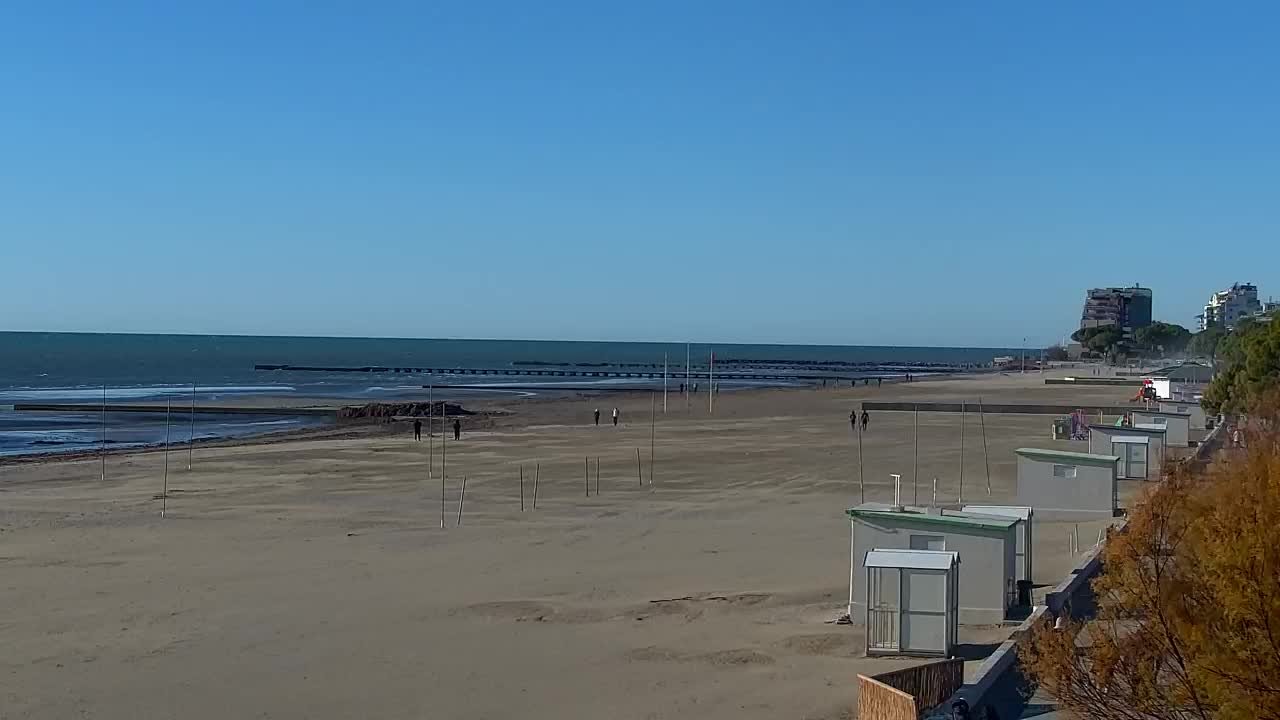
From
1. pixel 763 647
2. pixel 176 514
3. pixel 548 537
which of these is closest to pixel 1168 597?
pixel 763 647

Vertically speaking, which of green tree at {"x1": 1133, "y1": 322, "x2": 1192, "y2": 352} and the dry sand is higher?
green tree at {"x1": 1133, "y1": 322, "x2": 1192, "y2": 352}

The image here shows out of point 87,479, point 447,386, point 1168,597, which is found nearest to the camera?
point 1168,597

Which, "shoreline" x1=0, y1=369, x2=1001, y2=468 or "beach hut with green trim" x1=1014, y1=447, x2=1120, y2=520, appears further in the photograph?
"shoreline" x1=0, y1=369, x2=1001, y2=468

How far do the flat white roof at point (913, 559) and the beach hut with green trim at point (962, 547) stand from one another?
76 centimetres

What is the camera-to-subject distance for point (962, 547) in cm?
1666

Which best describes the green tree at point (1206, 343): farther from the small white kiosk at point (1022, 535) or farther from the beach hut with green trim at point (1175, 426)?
the small white kiosk at point (1022, 535)

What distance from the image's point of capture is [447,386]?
113 meters

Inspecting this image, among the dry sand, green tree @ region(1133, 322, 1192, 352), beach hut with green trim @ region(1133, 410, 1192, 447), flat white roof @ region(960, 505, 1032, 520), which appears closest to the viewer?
the dry sand

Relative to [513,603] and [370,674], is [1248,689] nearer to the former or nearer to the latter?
[370,674]

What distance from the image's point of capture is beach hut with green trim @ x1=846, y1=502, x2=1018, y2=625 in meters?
16.5

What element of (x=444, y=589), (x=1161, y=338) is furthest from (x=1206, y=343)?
(x=444, y=589)

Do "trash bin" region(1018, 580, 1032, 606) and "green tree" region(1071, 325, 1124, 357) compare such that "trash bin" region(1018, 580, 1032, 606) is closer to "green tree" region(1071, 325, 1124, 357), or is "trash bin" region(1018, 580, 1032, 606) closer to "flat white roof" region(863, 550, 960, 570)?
"flat white roof" region(863, 550, 960, 570)

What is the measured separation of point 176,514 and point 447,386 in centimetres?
8432

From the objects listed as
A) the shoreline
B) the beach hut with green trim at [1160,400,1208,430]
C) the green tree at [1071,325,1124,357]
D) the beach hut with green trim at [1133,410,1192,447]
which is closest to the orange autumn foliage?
the beach hut with green trim at [1133,410,1192,447]
